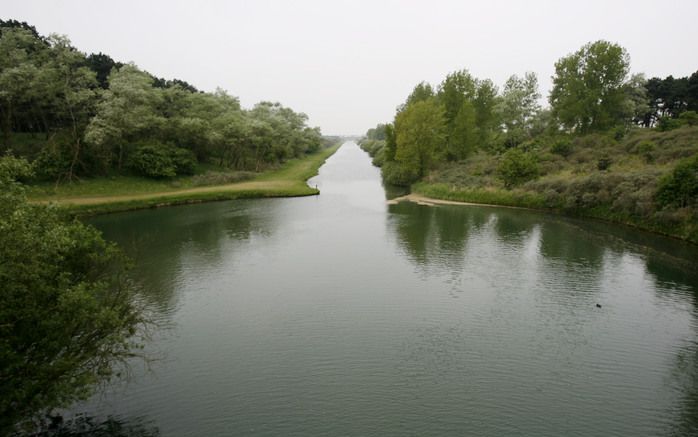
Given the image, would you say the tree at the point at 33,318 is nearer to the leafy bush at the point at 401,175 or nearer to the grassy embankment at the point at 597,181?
the grassy embankment at the point at 597,181

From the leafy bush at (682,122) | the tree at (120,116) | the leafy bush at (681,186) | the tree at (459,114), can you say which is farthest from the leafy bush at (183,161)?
the leafy bush at (682,122)

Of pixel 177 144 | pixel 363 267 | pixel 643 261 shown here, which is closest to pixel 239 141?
pixel 177 144

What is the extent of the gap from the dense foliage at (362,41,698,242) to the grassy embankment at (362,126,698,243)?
134 millimetres

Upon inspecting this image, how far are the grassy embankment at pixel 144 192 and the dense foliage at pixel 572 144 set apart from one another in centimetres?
2583

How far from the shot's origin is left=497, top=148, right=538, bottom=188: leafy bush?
6041cm

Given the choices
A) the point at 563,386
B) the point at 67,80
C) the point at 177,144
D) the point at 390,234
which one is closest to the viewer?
the point at 563,386

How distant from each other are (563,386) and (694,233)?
102ft

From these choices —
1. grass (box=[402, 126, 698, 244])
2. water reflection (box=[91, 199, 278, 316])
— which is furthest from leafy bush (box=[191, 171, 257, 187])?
grass (box=[402, 126, 698, 244])

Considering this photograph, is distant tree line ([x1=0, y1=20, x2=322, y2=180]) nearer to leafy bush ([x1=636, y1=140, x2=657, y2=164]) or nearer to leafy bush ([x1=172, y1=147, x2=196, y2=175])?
leafy bush ([x1=172, y1=147, x2=196, y2=175])

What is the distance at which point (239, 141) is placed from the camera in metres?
77.1

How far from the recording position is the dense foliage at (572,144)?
4434 cm

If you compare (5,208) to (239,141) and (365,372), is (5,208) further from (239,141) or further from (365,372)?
(239,141)

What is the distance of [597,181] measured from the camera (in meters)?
49.3

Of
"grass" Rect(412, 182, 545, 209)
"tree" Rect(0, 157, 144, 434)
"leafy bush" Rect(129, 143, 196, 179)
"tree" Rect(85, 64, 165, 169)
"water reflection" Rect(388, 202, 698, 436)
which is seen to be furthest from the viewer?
"leafy bush" Rect(129, 143, 196, 179)
